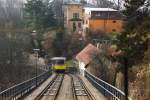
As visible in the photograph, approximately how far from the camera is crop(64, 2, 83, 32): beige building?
133900 mm

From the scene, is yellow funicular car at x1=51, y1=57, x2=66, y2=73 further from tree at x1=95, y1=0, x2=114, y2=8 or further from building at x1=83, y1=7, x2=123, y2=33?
tree at x1=95, y1=0, x2=114, y2=8

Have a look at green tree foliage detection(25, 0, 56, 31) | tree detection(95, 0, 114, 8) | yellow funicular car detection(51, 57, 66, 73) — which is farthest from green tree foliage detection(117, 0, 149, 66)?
tree detection(95, 0, 114, 8)

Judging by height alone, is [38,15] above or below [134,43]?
above

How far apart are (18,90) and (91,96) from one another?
7.10 metres

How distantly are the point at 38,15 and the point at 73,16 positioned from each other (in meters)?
23.9

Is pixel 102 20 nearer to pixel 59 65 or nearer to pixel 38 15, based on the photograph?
pixel 38 15

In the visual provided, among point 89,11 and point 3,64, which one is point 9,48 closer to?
point 3,64

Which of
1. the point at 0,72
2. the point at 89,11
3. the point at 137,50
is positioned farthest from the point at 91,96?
the point at 89,11

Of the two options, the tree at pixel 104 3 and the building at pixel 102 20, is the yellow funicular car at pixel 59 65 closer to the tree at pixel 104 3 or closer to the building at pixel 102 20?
the building at pixel 102 20

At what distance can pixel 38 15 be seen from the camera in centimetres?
11531

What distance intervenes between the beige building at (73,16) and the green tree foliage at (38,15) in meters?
→ 11.7

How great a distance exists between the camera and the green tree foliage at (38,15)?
376ft

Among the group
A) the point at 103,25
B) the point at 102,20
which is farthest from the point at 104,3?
the point at 103,25

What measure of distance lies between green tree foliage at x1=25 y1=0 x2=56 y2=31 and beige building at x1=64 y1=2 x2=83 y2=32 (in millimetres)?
11744
